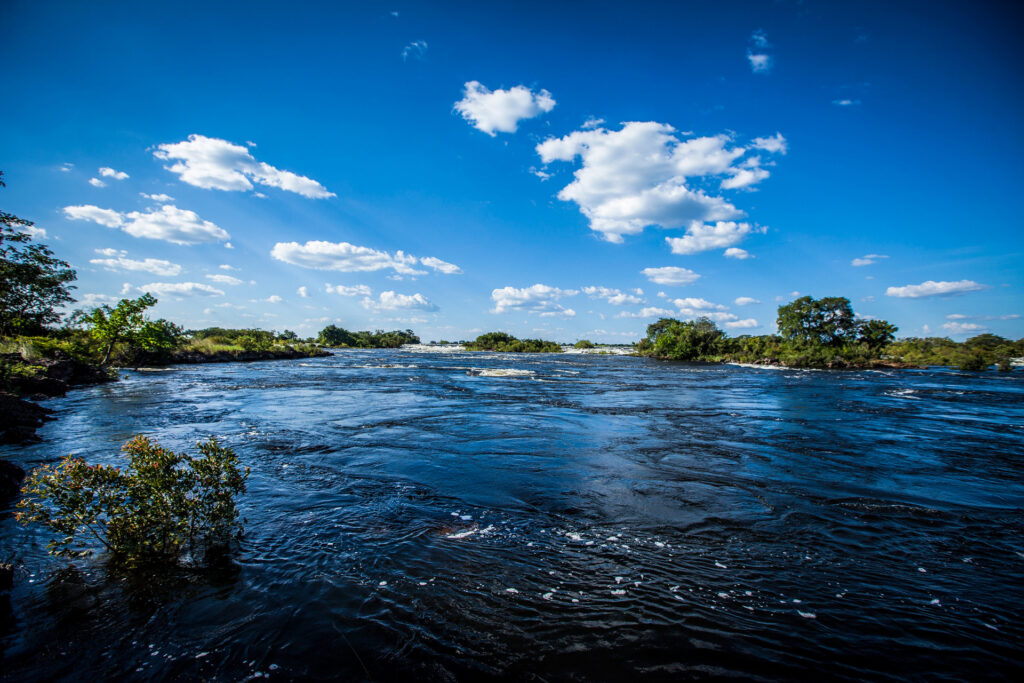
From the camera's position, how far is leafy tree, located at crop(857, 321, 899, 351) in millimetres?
59188

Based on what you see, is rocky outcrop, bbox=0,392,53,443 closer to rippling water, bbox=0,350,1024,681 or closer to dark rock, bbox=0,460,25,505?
rippling water, bbox=0,350,1024,681

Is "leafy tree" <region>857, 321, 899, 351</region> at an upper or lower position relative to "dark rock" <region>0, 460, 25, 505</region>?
upper

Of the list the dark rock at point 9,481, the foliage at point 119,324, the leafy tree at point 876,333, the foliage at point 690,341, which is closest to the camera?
the dark rock at point 9,481

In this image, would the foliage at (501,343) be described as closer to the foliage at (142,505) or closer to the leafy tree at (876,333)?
the leafy tree at (876,333)

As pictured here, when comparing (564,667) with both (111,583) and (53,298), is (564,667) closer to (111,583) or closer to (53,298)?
(111,583)

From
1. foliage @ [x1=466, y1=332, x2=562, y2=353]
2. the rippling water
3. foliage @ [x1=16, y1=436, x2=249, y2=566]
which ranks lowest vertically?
the rippling water

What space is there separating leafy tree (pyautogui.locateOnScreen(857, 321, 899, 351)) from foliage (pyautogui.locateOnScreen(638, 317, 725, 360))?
20598 mm

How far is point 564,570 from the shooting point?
5297mm

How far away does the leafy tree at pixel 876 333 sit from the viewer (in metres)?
59.2

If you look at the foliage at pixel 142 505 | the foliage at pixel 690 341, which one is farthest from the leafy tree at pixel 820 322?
the foliage at pixel 142 505

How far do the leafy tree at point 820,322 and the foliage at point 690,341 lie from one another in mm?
13031

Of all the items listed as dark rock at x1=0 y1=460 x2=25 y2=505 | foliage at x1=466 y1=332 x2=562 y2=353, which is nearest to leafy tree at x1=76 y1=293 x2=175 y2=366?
dark rock at x1=0 y1=460 x2=25 y2=505

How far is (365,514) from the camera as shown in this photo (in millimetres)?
6934

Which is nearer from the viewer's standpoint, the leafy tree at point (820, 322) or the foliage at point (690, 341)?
the leafy tree at point (820, 322)
